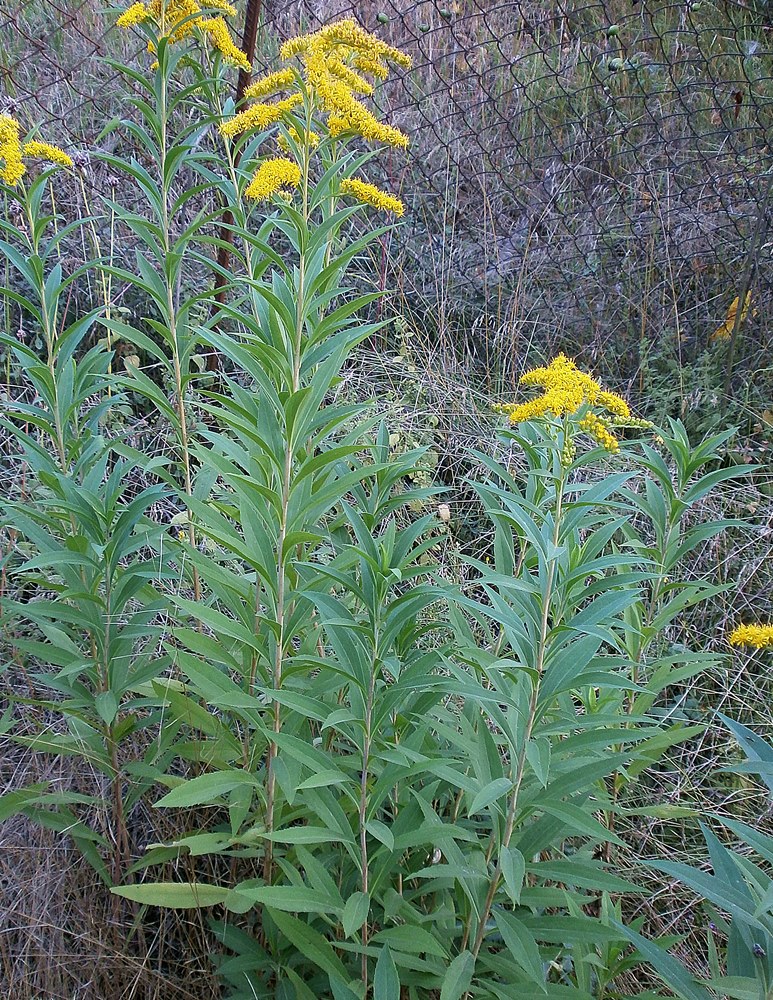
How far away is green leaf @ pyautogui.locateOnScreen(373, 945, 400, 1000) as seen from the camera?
151cm

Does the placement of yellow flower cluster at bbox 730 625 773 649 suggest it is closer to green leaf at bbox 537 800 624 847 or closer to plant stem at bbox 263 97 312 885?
green leaf at bbox 537 800 624 847

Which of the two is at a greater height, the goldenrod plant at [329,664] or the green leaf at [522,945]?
the goldenrod plant at [329,664]

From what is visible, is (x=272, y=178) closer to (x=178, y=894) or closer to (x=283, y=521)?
(x=283, y=521)

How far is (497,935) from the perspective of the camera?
1.93 meters

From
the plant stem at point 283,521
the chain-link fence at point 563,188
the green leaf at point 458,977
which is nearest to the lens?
the green leaf at point 458,977

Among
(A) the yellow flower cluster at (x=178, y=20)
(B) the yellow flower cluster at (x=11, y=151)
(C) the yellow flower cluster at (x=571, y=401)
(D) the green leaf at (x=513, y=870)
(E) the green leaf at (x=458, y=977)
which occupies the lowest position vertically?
(E) the green leaf at (x=458, y=977)

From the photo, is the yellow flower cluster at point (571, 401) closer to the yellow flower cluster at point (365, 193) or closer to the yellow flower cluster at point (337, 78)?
the yellow flower cluster at point (365, 193)

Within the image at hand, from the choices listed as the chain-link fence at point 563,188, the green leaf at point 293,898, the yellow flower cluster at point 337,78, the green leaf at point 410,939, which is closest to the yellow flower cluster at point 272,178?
the yellow flower cluster at point 337,78

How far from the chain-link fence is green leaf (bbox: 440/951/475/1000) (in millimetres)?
3015

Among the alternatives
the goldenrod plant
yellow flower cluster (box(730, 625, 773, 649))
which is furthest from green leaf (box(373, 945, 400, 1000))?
yellow flower cluster (box(730, 625, 773, 649))

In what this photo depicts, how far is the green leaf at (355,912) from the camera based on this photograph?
59.9 inches

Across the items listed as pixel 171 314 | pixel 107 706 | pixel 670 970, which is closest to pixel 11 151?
pixel 171 314

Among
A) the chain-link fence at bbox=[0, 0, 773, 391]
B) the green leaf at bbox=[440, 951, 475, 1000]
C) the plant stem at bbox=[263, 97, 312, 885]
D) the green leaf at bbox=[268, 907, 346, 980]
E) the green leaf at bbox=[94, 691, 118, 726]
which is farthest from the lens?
the chain-link fence at bbox=[0, 0, 773, 391]

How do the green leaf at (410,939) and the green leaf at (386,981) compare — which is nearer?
the green leaf at (386,981)
